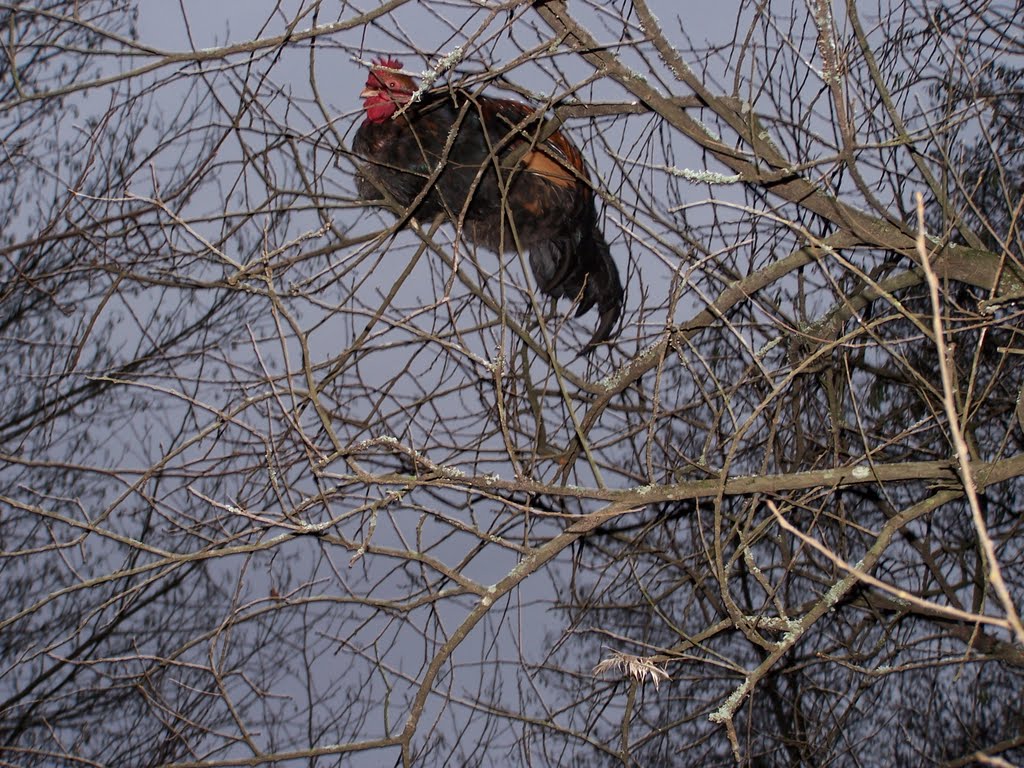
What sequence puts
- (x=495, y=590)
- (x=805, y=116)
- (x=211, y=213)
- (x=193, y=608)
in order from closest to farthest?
1. (x=495, y=590)
2. (x=211, y=213)
3. (x=805, y=116)
4. (x=193, y=608)

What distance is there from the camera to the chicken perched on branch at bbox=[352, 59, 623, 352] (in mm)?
3854

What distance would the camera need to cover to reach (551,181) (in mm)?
4023

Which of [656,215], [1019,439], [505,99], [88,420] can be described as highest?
[88,420]

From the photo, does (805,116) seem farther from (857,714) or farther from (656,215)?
(857,714)

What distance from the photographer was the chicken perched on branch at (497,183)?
152 inches

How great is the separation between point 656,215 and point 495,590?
4.60ft

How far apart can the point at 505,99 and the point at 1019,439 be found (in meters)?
3.04

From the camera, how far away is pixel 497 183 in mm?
3850

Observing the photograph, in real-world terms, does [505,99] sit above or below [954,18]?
above

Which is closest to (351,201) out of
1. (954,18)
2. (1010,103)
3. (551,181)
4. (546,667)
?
(551,181)

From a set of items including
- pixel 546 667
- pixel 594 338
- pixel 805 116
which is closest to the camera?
pixel 805 116

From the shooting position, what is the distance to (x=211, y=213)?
2975 millimetres

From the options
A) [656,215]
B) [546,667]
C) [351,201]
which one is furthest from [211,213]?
[546,667]

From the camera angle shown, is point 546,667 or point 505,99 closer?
point 546,667
